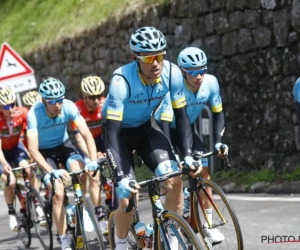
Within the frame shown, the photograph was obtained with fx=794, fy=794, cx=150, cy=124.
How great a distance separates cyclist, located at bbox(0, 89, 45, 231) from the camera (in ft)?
34.4

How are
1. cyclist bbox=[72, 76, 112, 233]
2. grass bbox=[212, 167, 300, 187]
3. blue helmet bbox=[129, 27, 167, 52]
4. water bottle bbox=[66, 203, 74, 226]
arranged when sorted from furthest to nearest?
grass bbox=[212, 167, 300, 187] < cyclist bbox=[72, 76, 112, 233] < water bottle bbox=[66, 203, 74, 226] < blue helmet bbox=[129, 27, 167, 52]

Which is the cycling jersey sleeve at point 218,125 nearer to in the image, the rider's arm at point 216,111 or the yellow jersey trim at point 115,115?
the rider's arm at point 216,111

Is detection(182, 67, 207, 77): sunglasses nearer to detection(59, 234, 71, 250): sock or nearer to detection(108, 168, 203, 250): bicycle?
detection(108, 168, 203, 250): bicycle

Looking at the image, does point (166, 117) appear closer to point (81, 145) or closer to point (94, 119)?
point (81, 145)

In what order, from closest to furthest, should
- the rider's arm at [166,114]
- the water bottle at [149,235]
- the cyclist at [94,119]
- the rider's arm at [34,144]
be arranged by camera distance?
the water bottle at [149,235] < the rider's arm at [166,114] < the rider's arm at [34,144] < the cyclist at [94,119]

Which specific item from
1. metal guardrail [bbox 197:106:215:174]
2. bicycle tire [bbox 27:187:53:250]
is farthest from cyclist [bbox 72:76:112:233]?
metal guardrail [bbox 197:106:215:174]

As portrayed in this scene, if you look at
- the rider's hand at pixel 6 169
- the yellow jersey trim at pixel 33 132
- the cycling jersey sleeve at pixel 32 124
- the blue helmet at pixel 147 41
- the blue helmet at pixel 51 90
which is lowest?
the rider's hand at pixel 6 169

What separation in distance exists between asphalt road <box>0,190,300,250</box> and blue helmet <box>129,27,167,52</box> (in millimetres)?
2454

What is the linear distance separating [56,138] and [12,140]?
1813 millimetres

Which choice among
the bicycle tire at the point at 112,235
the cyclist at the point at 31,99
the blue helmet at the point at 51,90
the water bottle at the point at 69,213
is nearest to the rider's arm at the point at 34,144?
the blue helmet at the point at 51,90

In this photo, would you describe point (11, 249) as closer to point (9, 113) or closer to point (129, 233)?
point (9, 113)

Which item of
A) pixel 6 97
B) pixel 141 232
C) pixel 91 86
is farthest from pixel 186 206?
pixel 6 97

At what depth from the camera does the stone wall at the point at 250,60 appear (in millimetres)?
11703

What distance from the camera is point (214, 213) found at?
292 inches
